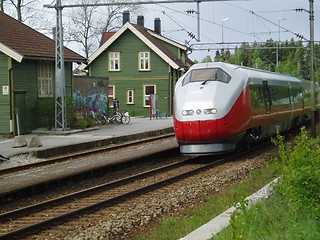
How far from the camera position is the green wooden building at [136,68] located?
4256cm

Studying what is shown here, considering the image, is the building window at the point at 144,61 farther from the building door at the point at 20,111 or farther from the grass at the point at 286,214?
the grass at the point at 286,214

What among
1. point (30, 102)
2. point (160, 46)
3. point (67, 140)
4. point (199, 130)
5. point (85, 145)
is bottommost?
point (85, 145)

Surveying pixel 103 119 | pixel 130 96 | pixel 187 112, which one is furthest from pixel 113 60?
pixel 187 112

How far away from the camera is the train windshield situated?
49.1 feet

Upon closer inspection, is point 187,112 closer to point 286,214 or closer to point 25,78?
point 286,214

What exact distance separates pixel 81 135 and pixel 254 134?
8.64m

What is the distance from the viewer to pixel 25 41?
2430 centimetres

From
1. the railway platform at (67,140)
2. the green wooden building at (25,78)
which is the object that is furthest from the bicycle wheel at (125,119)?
the green wooden building at (25,78)

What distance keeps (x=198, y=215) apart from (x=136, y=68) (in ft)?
116

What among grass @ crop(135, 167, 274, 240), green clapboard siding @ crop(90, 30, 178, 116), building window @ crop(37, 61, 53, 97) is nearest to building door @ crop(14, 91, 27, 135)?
building window @ crop(37, 61, 53, 97)

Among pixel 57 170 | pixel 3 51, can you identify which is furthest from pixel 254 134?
pixel 3 51

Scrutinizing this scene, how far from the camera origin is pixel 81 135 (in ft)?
74.7

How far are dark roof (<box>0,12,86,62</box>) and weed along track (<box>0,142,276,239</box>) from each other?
11641mm

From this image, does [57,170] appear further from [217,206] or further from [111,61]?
[111,61]
